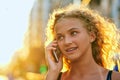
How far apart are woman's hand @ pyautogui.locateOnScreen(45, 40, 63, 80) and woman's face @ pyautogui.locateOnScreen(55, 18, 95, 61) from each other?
0.13 meters

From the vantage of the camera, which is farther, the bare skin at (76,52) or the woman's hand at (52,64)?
the woman's hand at (52,64)

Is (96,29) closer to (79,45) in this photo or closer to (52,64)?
(79,45)

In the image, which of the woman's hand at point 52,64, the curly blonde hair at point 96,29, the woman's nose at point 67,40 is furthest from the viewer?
the curly blonde hair at point 96,29

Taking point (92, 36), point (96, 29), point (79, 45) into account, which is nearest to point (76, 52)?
point (79, 45)

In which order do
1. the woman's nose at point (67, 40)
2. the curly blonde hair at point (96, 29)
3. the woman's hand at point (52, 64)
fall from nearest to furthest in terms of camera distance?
1. the woman's nose at point (67, 40)
2. the woman's hand at point (52, 64)
3. the curly blonde hair at point (96, 29)

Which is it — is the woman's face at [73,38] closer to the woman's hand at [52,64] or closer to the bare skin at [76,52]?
the bare skin at [76,52]

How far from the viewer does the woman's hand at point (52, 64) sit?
11.0 feet

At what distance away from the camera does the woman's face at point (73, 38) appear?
322 centimetres

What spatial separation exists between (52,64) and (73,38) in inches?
12.5

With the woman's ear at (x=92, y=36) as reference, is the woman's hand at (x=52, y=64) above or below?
below

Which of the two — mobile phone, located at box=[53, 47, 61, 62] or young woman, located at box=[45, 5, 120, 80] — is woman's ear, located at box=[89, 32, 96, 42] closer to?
young woman, located at box=[45, 5, 120, 80]

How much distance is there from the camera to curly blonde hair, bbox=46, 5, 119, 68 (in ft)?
11.3

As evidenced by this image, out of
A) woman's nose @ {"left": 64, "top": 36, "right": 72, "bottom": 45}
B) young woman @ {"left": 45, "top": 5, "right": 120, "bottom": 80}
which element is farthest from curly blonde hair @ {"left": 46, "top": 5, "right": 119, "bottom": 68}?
woman's nose @ {"left": 64, "top": 36, "right": 72, "bottom": 45}

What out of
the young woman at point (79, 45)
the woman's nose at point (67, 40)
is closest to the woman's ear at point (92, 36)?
the young woman at point (79, 45)
